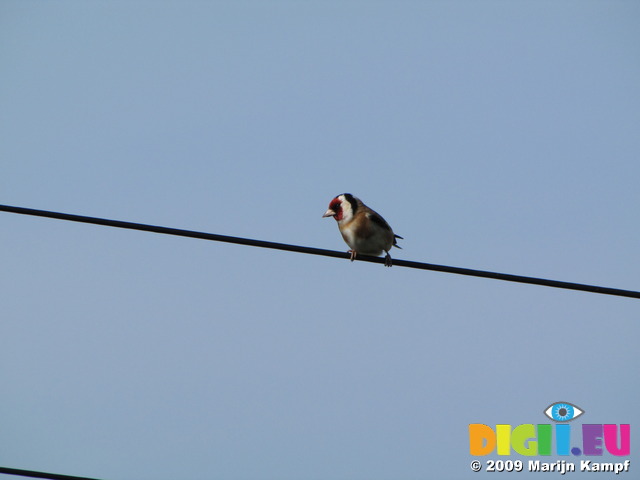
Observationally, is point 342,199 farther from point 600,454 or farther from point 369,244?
point 600,454

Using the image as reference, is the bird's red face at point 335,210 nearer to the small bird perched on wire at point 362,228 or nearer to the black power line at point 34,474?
the small bird perched on wire at point 362,228

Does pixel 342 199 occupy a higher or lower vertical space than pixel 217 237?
higher

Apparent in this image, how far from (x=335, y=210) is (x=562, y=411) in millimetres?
4549

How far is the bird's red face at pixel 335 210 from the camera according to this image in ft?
41.4

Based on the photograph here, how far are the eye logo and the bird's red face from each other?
4.26 meters

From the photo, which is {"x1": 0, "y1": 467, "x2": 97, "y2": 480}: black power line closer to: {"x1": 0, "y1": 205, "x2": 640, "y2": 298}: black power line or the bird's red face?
{"x1": 0, "y1": 205, "x2": 640, "y2": 298}: black power line

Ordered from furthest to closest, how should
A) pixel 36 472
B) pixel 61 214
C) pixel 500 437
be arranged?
pixel 500 437, pixel 61 214, pixel 36 472

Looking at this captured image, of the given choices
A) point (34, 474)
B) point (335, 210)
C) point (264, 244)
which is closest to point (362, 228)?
point (335, 210)

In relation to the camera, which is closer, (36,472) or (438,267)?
(36,472)

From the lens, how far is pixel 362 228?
1202cm

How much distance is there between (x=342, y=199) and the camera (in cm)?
1278

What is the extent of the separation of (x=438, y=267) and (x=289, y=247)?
1.35m

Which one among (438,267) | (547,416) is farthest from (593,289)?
(547,416)

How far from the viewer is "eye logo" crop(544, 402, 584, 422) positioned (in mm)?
13756
